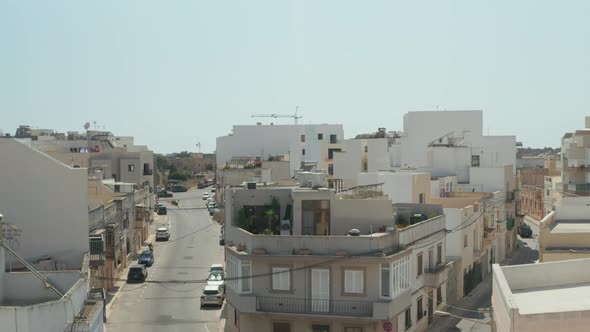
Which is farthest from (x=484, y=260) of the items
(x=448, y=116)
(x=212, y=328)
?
(x=448, y=116)

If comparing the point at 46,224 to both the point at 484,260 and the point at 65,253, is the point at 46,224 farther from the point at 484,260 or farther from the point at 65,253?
the point at 484,260

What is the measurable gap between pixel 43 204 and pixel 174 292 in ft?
43.4

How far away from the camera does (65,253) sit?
30.5 metres

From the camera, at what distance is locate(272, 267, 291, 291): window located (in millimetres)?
26641

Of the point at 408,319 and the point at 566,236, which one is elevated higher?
the point at 566,236

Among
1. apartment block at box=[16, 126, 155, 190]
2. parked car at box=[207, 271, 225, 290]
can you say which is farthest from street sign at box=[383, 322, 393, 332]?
apartment block at box=[16, 126, 155, 190]

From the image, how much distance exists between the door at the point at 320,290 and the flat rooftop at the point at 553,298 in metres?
8.81

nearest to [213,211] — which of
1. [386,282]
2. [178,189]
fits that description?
[178,189]

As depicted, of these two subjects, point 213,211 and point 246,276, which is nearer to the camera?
point 246,276

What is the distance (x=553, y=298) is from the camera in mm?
17469

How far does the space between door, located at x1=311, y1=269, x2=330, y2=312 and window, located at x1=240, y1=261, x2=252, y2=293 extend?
7.07ft

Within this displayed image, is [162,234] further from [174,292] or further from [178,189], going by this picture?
[178,189]

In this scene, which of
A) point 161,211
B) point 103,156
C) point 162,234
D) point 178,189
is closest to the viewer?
point 162,234

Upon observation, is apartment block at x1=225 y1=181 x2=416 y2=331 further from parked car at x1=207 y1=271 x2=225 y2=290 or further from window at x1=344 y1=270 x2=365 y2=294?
parked car at x1=207 y1=271 x2=225 y2=290
